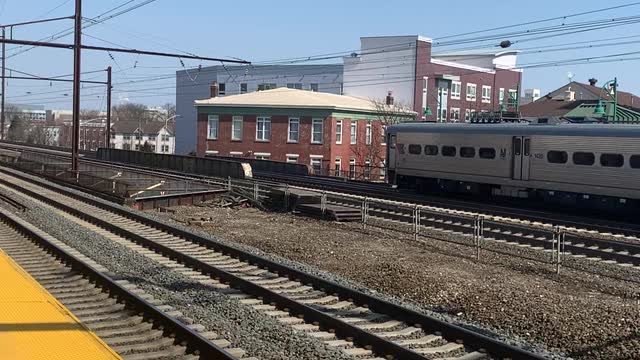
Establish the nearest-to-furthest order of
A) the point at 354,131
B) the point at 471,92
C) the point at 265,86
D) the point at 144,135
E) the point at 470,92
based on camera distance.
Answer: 1. the point at 354,131
2. the point at 470,92
3. the point at 471,92
4. the point at 265,86
5. the point at 144,135

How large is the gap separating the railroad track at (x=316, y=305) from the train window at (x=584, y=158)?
13.0 meters

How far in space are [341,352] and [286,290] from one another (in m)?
3.40

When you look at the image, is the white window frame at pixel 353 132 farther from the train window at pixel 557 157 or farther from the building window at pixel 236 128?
the train window at pixel 557 157

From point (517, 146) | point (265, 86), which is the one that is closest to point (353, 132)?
point (265, 86)

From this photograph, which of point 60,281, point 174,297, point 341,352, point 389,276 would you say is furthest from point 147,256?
point 341,352

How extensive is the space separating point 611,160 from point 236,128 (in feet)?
136

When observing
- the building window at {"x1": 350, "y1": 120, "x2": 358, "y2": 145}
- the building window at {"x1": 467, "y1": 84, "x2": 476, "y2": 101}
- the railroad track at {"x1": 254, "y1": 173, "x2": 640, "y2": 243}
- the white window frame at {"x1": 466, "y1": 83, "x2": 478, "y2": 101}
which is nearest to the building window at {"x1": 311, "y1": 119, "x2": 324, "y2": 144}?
the building window at {"x1": 350, "y1": 120, "x2": 358, "y2": 145}

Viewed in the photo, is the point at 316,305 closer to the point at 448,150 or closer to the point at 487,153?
the point at 487,153

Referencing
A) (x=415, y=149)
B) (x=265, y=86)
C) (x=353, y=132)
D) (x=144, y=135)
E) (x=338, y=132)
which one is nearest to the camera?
(x=415, y=149)

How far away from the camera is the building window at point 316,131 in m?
55.9

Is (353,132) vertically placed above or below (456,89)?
below

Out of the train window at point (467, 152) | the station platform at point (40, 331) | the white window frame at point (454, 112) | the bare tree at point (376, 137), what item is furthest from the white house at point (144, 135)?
the station platform at point (40, 331)

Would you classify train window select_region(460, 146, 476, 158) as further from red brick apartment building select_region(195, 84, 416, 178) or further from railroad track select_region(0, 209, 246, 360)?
red brick apartment building select_region(195, 84, 416, 178)

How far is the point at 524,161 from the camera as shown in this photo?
926 inches
